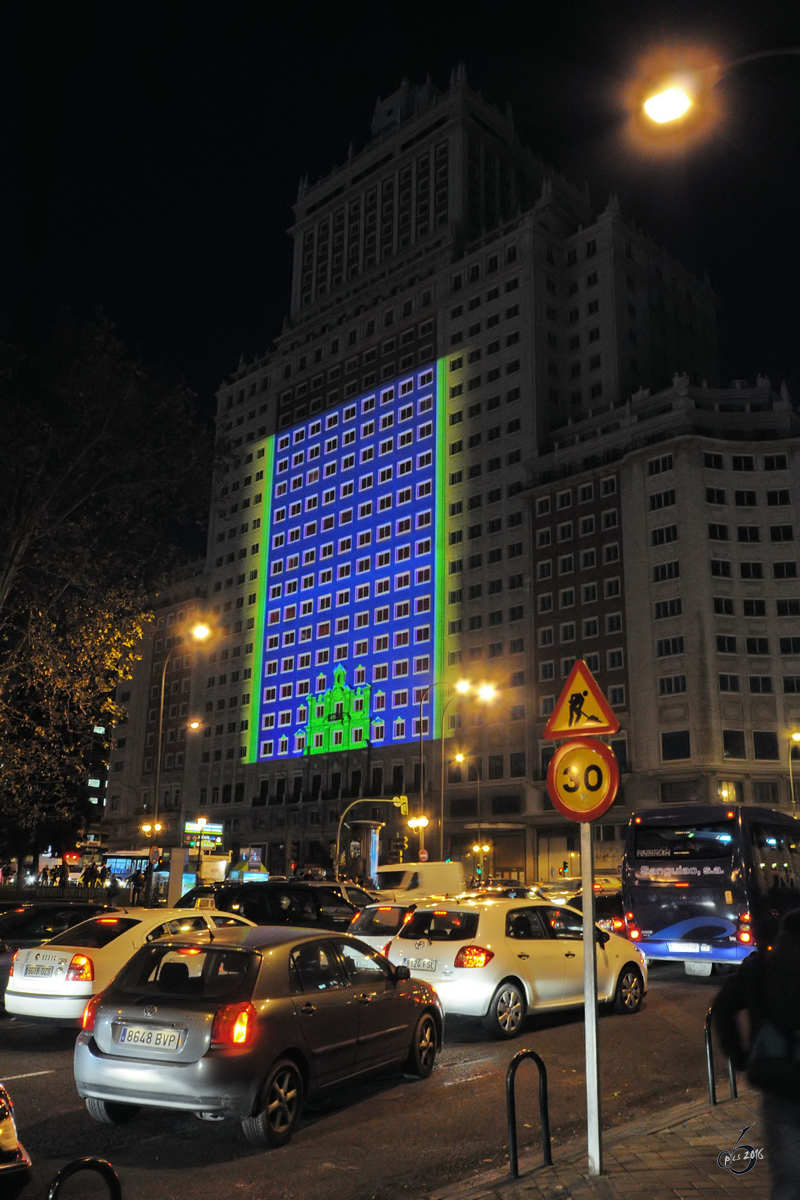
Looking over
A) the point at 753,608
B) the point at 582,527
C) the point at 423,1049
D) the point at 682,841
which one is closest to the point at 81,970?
the point at 423,1049

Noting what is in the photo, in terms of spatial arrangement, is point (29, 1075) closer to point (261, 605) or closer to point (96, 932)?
point (96, 932)

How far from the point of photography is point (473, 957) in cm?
1148

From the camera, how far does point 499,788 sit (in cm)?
7169

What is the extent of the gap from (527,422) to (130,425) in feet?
213

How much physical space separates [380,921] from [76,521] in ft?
30.1

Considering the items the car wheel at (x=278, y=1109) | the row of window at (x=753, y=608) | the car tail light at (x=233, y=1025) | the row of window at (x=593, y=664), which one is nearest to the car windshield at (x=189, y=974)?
the car tail light at (x=233, y=1025)

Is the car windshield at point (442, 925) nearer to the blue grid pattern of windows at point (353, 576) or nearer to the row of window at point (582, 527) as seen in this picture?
the row of window at point (582, 527)

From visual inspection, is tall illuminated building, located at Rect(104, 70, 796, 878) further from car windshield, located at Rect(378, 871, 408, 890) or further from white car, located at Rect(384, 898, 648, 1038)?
white car, located at Rect(384, 898, 648, 1038)

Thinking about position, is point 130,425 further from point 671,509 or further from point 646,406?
point 646,406

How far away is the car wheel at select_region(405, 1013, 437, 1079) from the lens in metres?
9.20

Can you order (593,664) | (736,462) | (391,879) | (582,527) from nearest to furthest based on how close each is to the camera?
(391,879) < (736,462) < (593,664) < (582,527)

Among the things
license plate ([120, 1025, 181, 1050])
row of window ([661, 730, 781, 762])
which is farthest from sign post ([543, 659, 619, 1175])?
row of window ([661, 730, 781, 762])

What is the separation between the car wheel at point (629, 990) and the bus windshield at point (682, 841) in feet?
15.5

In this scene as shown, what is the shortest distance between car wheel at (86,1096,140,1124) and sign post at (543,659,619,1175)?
12.6 feet
